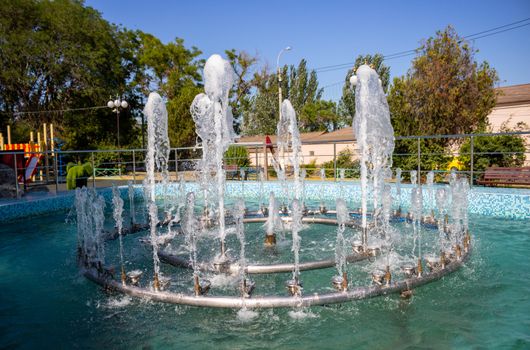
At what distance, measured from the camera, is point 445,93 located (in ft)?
42.0

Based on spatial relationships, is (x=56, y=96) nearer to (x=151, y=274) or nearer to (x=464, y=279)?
(x=151, y=274)

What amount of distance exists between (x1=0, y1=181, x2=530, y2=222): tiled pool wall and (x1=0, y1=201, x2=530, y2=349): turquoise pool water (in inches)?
131

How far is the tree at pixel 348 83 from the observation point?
1310 inches

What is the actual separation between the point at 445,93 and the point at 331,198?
19.6 ft

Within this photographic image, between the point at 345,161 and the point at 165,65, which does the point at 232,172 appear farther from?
the point at 165,65

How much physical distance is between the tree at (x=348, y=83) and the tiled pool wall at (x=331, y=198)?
77.4 ft

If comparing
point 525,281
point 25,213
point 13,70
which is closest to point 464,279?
point 525,281

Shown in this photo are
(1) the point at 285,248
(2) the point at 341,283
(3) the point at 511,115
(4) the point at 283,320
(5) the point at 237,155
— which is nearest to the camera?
(4) the point at 283,320

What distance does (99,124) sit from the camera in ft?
80.9

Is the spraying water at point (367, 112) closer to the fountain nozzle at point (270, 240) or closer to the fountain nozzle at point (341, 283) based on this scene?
the fountain nozzle at point (270, 240)

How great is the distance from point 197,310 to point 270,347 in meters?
0.84

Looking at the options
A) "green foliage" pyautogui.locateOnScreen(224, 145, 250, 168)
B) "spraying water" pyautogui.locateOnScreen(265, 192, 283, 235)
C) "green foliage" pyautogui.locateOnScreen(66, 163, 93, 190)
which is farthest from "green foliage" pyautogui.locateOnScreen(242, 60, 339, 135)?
"spraying water" pyautogui.locateOnScreen(265, 192, 283, 235)

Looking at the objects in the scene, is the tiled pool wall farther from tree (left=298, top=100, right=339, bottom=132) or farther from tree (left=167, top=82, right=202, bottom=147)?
tree (left=298, top=100, right=339, bottom=132)

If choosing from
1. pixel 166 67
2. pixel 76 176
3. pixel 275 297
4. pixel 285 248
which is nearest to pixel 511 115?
pixel 285 248
